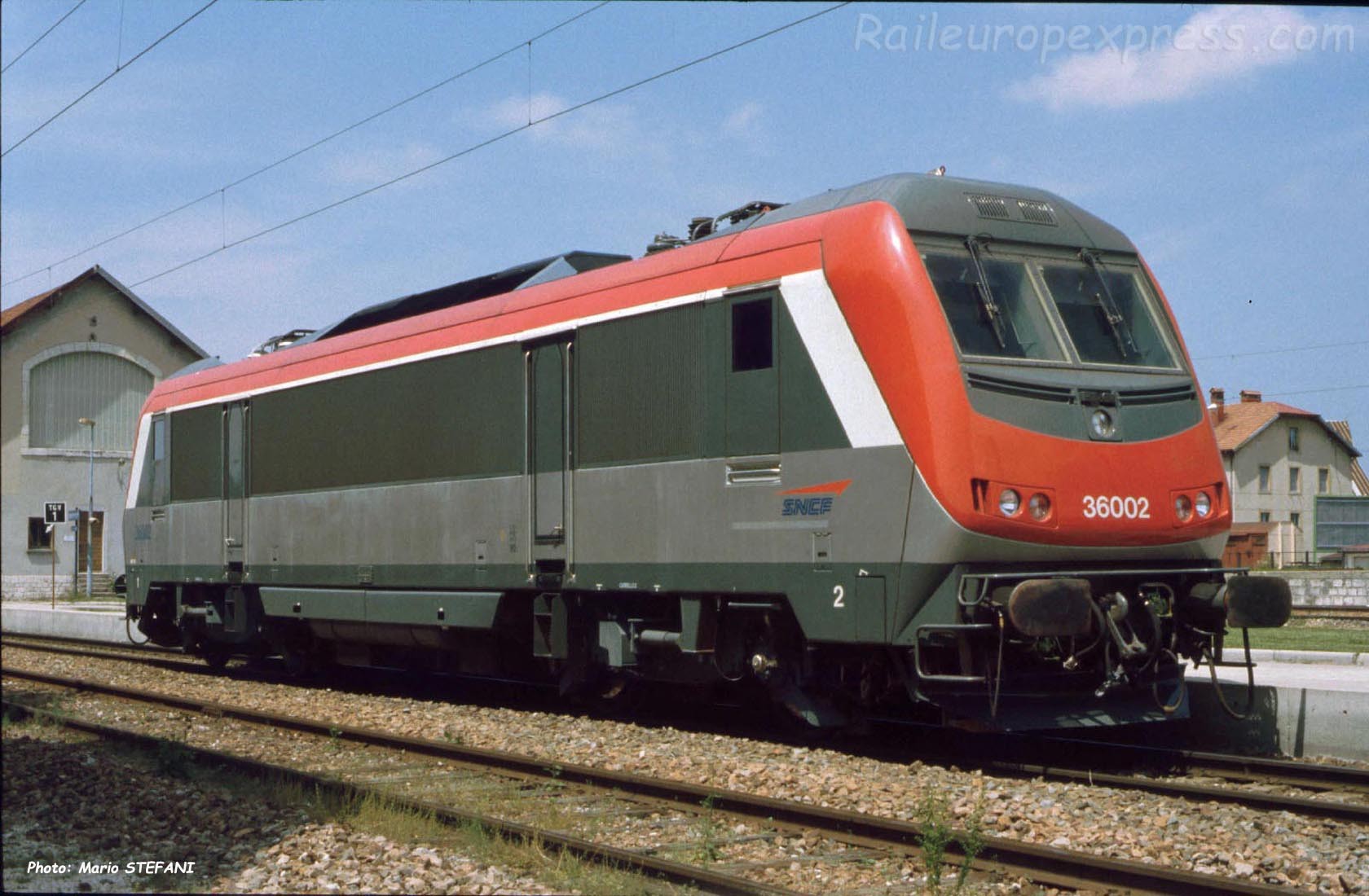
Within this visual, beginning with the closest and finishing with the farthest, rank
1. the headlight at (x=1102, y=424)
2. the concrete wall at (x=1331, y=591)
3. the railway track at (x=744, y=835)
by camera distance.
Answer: the railway track at (x=744, y=835) → the headlight at (x=1102, y=424) → the concrete wall at (x=1331, y=591)

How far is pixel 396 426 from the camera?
14.0 meters

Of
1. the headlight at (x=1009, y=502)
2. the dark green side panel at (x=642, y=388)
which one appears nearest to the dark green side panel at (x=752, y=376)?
the dark green side panel at (x=642, y=388)

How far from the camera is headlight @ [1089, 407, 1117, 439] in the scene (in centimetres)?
929

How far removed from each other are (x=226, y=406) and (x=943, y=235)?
33.6ft

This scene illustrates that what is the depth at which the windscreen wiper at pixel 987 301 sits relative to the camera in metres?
9.40

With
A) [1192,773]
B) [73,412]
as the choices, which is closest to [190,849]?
[1192,773]

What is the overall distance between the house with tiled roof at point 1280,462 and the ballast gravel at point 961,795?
52.2 meters

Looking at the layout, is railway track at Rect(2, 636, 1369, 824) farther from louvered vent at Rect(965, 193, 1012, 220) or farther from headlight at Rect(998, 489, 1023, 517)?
louvered vent at Rect(965, 193, 1012, 220)

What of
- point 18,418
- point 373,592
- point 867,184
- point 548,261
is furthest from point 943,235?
point 18,418

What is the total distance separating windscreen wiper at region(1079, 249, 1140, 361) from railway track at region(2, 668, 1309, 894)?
3954 millimetres

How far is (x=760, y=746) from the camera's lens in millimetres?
10484

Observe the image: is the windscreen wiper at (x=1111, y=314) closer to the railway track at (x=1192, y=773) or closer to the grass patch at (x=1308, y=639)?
the railway track at (x=1192, y=773)

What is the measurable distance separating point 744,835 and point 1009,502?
103 inches

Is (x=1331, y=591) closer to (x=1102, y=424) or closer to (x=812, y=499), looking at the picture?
(x=1102, y=424)
